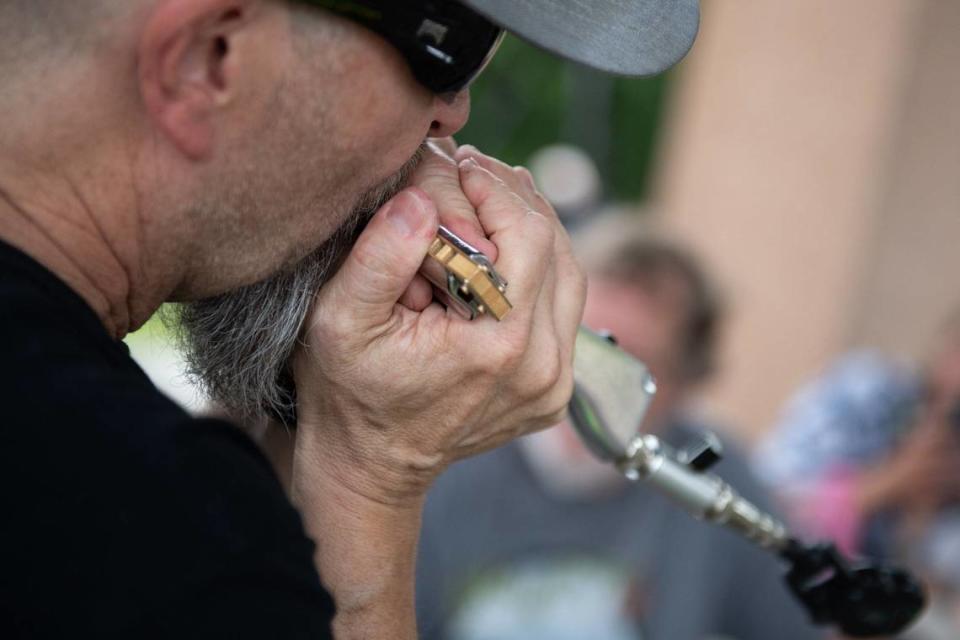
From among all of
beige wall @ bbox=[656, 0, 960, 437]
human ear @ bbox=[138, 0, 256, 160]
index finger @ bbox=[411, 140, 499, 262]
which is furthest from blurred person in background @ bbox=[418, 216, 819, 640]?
beige wall @ bbox=[656, 0, 960, 437]

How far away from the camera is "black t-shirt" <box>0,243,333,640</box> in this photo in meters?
0.96

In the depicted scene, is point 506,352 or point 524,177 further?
point 524,177

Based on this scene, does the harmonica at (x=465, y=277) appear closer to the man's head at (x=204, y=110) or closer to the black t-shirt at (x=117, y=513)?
the man's head at (x=204, y=110)

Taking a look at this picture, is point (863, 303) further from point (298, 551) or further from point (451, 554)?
point (298, 551)

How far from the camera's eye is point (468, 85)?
1271 millimetres

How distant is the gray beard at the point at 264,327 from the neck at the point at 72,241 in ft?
0.46

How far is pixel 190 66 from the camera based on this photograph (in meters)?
1.10

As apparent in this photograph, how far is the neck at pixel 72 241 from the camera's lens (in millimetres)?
1125

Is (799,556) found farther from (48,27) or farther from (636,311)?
(636,311)

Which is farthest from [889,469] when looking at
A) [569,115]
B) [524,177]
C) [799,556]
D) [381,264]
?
[569,115]

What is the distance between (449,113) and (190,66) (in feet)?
0.98

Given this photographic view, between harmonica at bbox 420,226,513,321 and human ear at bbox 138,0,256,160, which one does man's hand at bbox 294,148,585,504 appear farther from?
human ear at bbox 138,0,256,160

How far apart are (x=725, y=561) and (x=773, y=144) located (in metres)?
3.56

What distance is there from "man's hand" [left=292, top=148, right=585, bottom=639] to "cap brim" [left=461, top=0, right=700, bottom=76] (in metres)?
0.22
